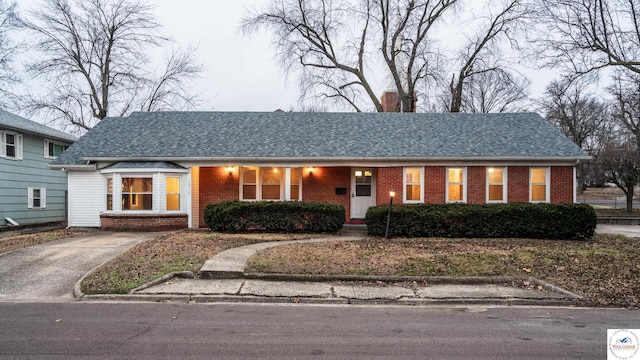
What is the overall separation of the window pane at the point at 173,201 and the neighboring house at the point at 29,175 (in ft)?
27.4

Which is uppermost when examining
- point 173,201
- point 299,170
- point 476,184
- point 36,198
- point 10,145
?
point 10,145

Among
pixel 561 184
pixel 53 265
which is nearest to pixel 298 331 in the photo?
pixel 53 265

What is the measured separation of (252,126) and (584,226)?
14044 millimetres

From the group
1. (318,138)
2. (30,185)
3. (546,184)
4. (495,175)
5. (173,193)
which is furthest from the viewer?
(30,185)

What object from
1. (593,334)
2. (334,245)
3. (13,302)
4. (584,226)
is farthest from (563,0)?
(13,302)

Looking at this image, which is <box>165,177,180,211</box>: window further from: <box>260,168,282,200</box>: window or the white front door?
the white front door

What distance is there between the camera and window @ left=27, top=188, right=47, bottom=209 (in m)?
20.8

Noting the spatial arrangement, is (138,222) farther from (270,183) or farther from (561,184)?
(561,184)

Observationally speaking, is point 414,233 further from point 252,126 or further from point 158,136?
point 158,136

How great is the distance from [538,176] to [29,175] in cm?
2354

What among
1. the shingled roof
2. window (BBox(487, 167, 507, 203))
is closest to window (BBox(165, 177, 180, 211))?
the shingled roof

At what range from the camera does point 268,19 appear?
31141 mm

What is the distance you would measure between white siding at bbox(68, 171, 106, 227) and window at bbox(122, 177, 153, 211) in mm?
1083
